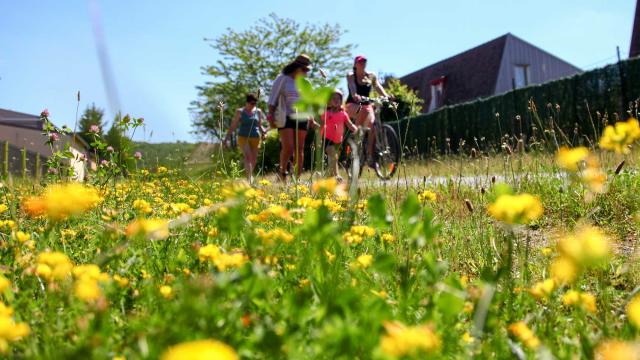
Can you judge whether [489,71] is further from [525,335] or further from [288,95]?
[525,335]

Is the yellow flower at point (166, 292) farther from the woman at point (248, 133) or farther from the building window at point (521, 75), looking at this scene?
the building window at point (521, 75)

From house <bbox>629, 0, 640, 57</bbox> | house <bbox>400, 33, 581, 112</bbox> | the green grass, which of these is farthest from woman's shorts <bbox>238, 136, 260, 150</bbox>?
house <bbox>400, 33, 581, 112</bbox>

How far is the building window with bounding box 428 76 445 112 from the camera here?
1336 inches

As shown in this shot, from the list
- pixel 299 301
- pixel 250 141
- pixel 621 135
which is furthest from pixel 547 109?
pixel 299 301

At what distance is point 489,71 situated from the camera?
30.9m

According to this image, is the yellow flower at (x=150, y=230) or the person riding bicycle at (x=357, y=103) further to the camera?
the person riding bicycle at (x=357, y=103)

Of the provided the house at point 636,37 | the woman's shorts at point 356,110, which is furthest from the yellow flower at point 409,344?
the house at point 636,37

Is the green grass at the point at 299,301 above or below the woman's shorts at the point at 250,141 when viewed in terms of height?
→ below

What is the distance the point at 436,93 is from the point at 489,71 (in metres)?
4.34

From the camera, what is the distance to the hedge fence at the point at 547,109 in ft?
41.6

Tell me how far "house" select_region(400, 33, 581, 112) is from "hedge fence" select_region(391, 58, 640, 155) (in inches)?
419

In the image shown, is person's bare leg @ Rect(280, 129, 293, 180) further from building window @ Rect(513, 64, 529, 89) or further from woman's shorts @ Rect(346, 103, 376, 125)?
building window @ Rect(513, 64, 529, 89)

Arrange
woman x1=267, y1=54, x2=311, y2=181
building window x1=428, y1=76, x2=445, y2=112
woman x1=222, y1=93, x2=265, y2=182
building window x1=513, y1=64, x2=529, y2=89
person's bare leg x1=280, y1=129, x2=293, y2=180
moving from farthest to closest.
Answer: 1. building window x1=428, y1=76, x2=445, y2=112
2. building window x1=513, y1=64, x2=529, y2=89
3. woman x1=222, y1=93, x2=265, y2=182
4. person's bare leg x1=280, y1=129, x2=293, y2=180
5. woman x1=267, y1=54, x2=311, y2=181

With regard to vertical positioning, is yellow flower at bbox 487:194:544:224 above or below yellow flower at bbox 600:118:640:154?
below
